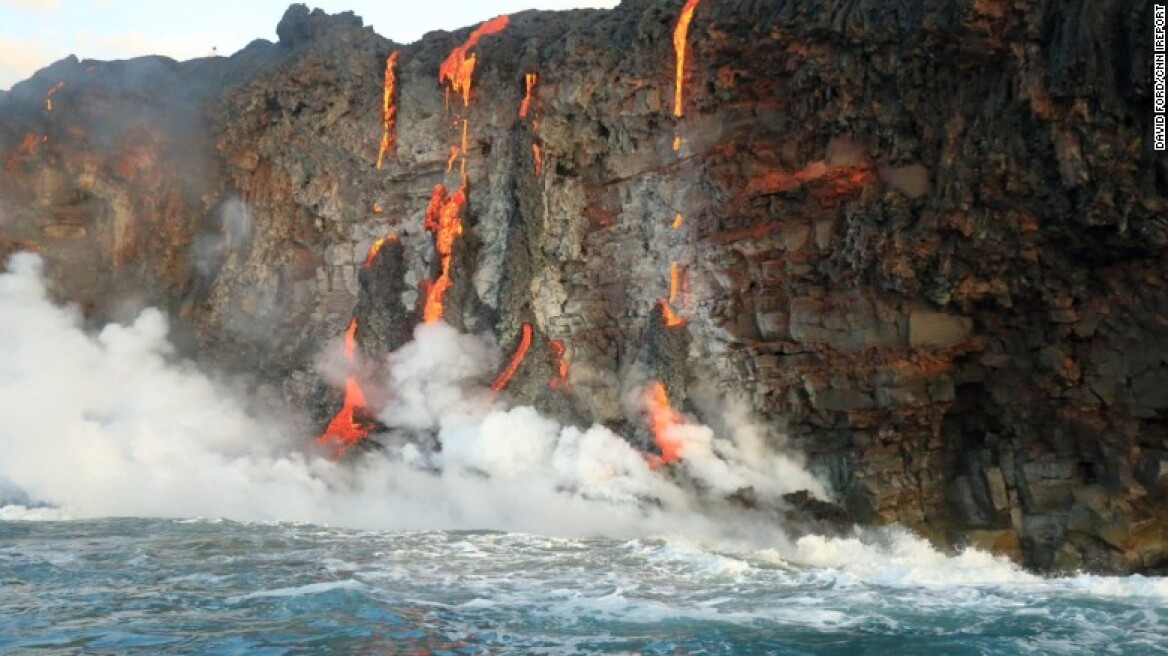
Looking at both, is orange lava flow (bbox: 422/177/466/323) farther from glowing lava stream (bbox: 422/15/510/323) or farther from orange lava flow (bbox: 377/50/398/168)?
orange lava flow (bbox: 377/50/398/168)

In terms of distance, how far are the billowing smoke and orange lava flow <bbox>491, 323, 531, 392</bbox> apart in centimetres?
40

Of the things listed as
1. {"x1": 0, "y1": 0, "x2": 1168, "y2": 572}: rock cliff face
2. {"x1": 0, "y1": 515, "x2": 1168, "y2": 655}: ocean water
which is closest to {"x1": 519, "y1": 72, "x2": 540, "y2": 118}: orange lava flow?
{"x1": 0, "y1": 0, "x2": 1168, "y2": 572}: rock cliff face

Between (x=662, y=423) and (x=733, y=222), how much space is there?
5027 mm

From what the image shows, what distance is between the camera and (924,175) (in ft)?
67.8

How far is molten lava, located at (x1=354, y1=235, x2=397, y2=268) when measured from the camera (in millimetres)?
30408

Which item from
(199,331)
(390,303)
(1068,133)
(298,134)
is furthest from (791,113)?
(199,331)

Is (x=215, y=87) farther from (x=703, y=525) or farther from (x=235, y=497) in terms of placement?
(x=703, y=525)

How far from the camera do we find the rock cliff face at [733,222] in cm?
1852

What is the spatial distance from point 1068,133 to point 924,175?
3.06 m

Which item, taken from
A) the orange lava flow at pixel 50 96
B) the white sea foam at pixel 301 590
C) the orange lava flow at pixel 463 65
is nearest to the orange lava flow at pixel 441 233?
the orange lava flow at pixel 463 65

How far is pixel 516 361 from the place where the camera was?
89.0 feet

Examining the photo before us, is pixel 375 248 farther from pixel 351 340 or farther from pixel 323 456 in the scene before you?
pixel 323 456

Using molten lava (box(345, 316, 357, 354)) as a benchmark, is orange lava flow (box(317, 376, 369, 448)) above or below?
below

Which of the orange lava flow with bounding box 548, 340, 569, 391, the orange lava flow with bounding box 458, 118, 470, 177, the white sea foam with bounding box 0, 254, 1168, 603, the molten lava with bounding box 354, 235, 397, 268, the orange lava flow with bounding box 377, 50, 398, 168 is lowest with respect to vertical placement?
the white sea foam with bounding box 0, 254, 1168, 603
